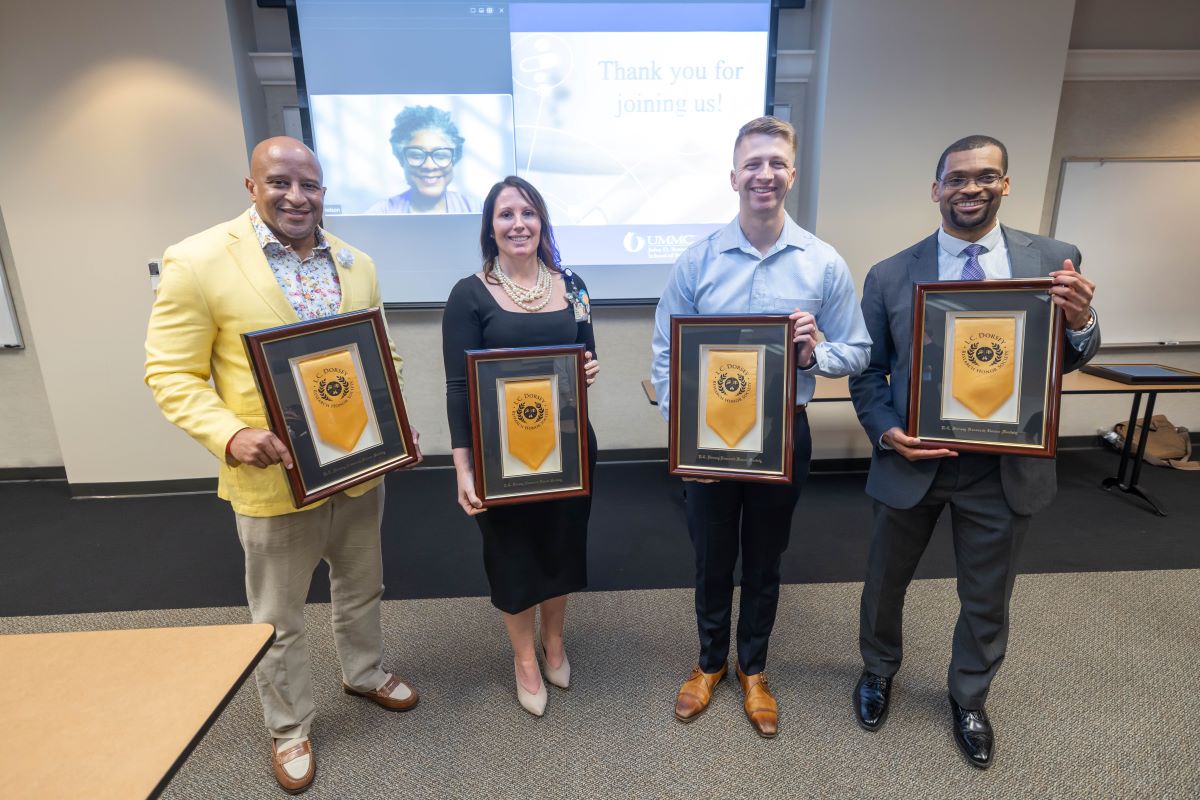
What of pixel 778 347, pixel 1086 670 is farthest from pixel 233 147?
pixel 1086 670

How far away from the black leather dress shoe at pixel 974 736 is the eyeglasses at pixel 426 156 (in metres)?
3.49

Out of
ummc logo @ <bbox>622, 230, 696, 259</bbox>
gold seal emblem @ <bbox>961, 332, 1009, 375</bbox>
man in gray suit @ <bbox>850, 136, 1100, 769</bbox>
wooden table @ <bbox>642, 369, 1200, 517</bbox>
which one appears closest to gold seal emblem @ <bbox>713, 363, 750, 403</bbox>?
man in gray suit @ <bbox>850, 136, 1100, 769</bbox>

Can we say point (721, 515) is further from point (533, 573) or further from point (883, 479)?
point (533, 573)

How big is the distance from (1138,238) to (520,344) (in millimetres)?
4449

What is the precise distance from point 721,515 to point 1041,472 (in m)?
0.85

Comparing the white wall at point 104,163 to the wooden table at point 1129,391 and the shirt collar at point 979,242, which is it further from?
the wooden table at point 1129,391

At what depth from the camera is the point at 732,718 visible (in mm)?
1879

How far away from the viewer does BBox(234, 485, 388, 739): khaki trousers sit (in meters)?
1.58

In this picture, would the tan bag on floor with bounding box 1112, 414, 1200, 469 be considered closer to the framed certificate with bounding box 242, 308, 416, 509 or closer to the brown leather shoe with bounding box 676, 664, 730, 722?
the brown leather shoe with bounding box 676, 664, 730, 722

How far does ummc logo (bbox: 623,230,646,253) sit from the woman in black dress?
6.42ft

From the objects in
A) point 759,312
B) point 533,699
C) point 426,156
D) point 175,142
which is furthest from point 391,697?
point 175,142

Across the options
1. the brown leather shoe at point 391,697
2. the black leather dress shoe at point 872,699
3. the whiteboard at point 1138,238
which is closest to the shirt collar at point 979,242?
the black leather dress shoe at point 872,699

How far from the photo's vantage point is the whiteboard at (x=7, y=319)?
141 inches

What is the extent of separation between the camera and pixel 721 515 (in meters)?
1.73
